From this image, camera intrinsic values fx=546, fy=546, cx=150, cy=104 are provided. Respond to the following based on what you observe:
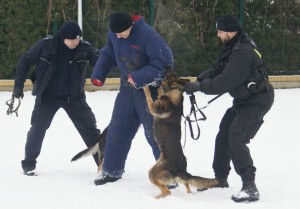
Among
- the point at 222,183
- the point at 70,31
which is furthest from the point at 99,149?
the point at 222,183

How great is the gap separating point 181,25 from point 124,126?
8094 mm

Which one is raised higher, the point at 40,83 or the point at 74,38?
the point at 74,38

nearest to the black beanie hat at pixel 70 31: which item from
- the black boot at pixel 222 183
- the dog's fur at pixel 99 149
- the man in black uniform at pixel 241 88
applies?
the dog's fur at pixel 99 149

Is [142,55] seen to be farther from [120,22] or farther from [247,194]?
[247,194]

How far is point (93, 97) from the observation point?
39.1 ft

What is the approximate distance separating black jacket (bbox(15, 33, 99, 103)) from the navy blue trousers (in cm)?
60

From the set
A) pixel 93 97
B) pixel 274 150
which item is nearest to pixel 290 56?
pixel 93 97

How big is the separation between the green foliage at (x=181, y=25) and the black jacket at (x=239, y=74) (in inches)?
315

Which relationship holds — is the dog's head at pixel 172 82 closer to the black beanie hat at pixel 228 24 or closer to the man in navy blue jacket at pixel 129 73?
the man in navy blue jacket at pixel 129 73

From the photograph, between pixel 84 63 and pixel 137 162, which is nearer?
pixel 84 63

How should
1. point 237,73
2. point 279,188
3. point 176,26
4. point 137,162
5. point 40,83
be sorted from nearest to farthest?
point 237,73, point 279,188, point 40,83, point 137,162, point 176,26

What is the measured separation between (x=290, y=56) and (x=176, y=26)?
3079 mm

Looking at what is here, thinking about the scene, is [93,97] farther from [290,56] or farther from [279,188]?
[279,188]

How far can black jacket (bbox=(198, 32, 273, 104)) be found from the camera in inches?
187
